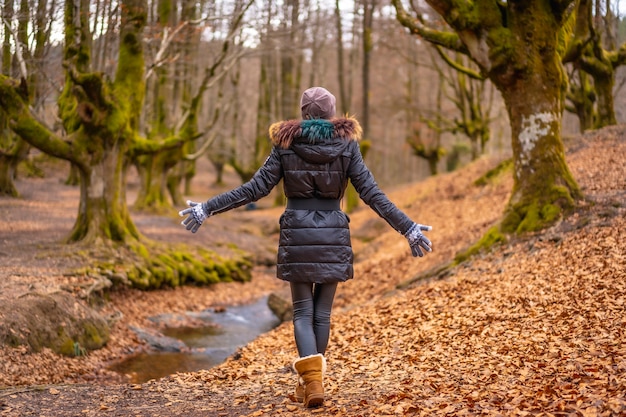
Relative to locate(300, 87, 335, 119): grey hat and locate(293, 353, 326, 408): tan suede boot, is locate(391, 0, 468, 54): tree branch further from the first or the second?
locate(293, 353, 326, 408): tan suede boot

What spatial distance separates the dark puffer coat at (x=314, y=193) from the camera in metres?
5.10

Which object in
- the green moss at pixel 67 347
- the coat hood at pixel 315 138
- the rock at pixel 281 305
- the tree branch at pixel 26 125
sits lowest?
the rock at pixel 281 305

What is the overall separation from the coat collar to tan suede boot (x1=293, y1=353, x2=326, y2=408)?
172cm

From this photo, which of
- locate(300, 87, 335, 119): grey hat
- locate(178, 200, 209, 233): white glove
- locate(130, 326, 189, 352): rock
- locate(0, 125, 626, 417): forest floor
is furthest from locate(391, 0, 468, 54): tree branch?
locate(178, 200, 209, 233): white glove

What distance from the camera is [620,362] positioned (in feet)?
16.2

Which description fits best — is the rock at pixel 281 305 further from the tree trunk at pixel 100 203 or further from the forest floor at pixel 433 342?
the tree trunk at pixel 100 203

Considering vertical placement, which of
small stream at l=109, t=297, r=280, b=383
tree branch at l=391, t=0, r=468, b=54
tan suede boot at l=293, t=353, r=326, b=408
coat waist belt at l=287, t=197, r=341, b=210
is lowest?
small stream at l=109, t=297, r=280, b=383

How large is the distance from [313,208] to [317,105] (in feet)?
2.83

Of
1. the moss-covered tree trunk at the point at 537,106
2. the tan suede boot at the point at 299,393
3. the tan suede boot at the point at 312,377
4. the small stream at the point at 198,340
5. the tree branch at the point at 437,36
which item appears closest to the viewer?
the tan suede boot at the point at 312,377

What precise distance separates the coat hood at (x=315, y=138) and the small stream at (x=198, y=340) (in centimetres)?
484

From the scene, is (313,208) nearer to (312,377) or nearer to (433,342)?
(312,377)

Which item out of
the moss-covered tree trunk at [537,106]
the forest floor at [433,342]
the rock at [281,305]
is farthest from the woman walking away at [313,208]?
the rock at [281,305]

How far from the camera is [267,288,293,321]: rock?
12418mm

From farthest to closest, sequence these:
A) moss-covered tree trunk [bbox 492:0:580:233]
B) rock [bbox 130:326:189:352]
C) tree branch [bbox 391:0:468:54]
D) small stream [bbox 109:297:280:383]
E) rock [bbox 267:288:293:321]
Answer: rock [bbox 267:288:293:321] < tree branch [bbox 391:0:468:54] < rock [bbox 130:326:189:352] < moss-covered tree trunk [bbox 492:0:580:233] < small stream [bbox 109:297:280:383]
